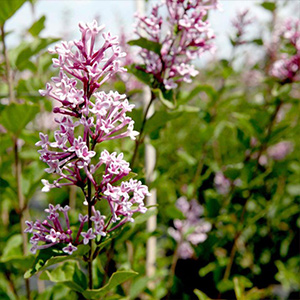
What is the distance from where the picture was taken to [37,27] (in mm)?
1444

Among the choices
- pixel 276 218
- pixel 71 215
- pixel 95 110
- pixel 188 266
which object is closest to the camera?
pixel 95 110

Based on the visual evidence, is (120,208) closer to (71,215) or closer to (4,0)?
(71,215)

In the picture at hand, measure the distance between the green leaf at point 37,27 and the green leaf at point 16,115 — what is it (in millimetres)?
473

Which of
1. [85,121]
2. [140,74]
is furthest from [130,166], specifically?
[85,121]

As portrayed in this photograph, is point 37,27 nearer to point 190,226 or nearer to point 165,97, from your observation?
point 165,97

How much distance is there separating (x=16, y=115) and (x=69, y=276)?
1.85 ft

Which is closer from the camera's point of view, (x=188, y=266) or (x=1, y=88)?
(x=1, y=88)

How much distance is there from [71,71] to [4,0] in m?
0.55

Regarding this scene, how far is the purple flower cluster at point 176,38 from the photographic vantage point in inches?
39.8

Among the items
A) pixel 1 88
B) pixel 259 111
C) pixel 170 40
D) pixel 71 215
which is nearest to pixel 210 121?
pixel 259 111

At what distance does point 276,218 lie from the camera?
7.30ft

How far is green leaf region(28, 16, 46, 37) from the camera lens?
142 centimetres

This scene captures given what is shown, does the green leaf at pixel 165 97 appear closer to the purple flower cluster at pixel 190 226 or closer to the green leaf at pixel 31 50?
the green leaf at pixel 31 50

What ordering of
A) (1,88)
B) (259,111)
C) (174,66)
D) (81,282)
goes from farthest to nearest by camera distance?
(259,111), (1,88), (174,66), (81,282)
